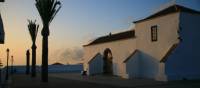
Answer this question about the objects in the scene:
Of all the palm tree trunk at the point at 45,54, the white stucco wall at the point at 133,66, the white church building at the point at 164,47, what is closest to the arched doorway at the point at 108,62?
the white church building at the point at 164,47

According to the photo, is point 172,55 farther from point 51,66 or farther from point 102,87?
point 51,66

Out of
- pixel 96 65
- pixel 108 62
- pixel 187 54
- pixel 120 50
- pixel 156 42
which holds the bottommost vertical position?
pixel 96 65

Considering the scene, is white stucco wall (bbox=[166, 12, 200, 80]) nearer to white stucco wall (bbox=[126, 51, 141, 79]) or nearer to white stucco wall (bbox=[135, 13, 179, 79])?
white stucco wall (bbox=[135, 13, 179, 79])

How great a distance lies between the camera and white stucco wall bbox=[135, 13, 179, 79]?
31073 mm

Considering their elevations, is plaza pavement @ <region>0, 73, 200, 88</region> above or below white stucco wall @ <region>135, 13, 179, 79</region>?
below

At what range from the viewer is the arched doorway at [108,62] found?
1695 inches

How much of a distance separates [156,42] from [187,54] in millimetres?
3443

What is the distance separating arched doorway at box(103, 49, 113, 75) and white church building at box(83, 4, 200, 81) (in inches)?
107

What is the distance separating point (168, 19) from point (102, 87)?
11.2 m

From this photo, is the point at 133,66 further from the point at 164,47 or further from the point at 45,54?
the point at 45,54

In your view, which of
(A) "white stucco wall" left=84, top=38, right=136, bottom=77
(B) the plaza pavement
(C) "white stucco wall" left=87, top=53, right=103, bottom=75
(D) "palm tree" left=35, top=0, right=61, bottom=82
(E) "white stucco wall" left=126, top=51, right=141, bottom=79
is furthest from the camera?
(C) "white stucco wall" left=87, top=53, right=103, bottom=75

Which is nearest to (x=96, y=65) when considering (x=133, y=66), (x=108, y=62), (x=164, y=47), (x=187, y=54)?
(x=108, y=62)

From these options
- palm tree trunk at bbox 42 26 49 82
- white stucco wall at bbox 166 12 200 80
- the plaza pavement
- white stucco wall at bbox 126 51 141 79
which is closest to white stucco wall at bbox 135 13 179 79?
white stucco wall at bbox 126 51 141 79

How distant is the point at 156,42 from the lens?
33188 mm
